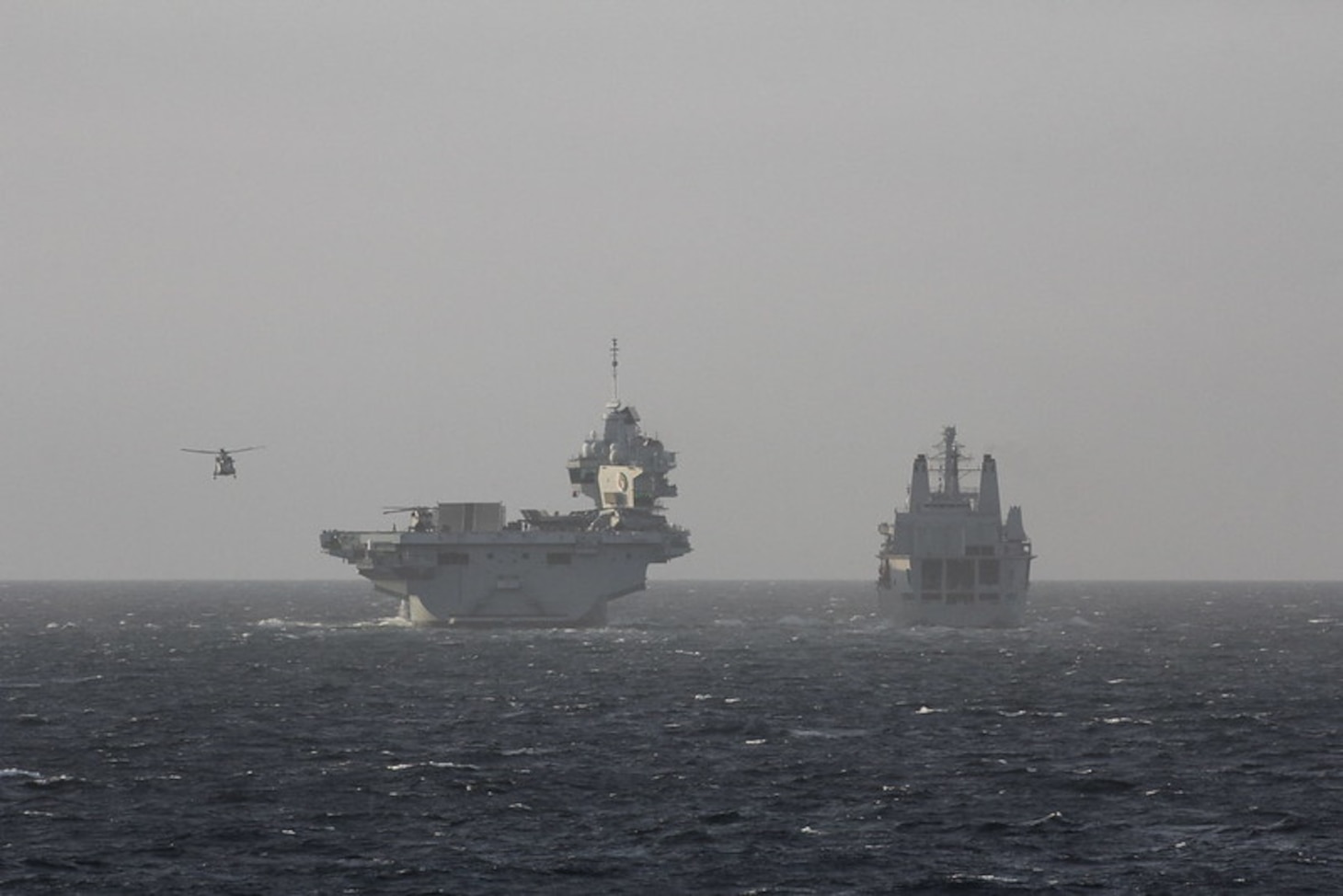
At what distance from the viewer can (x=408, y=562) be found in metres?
Answer: 138

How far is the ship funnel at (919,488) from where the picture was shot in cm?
14475

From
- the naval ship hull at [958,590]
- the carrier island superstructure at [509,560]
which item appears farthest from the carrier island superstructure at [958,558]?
the carrier island superstructure at [509,560]

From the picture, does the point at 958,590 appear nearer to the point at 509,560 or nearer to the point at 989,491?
the point at 989,491

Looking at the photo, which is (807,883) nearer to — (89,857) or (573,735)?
(89,857)

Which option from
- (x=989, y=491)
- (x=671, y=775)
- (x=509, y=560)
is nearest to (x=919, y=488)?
(x=989, y=491)

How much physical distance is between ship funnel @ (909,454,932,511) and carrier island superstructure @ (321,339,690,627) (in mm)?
15729

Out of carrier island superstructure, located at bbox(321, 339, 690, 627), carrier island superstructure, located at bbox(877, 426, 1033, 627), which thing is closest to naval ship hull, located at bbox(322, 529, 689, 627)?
carrier island superstructure, located at bbox(321, 339, 690, 627)

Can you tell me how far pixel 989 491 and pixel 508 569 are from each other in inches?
1306

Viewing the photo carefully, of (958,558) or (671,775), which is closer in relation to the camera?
(671,775)

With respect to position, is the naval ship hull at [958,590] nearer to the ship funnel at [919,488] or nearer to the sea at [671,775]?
the ship funnel at [919,488]

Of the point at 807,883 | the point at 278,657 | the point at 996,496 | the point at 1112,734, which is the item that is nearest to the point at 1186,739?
the point at 1112,734

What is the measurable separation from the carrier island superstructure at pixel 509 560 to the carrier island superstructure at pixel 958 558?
15099mm

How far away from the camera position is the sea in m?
44.4

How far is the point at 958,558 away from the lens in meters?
140
